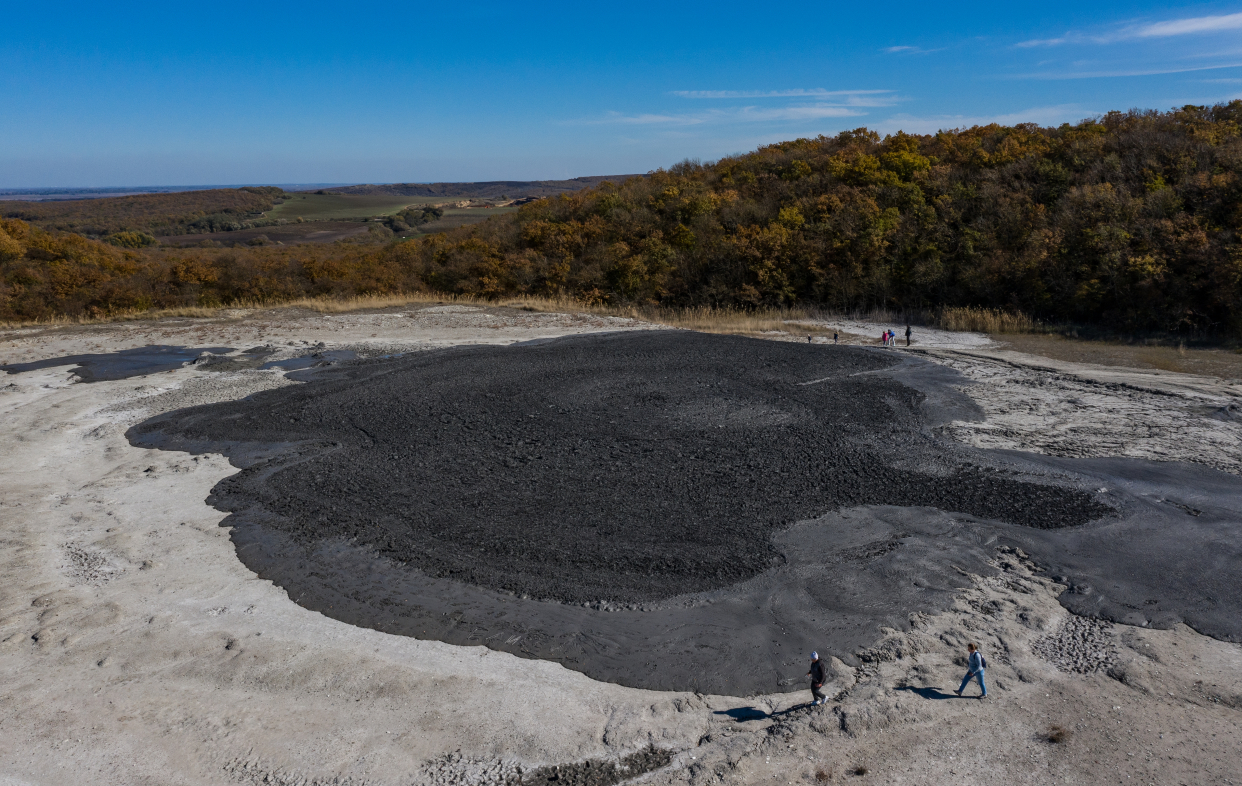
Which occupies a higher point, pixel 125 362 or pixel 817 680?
pixel 125 362

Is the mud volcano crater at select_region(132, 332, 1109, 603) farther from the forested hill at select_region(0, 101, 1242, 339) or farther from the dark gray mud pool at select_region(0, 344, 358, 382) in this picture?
the forested hill at select_region(0, 101, 1242, 339)

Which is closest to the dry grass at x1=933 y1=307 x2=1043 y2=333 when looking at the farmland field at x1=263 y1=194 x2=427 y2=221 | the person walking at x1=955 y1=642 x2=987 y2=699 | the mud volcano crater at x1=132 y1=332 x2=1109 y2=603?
the mud volcano crater at x1=132 y1=332 x2=1109 y2=603

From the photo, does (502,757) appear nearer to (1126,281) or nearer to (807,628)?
(807,628)

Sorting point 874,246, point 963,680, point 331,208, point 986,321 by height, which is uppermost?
point 331,208

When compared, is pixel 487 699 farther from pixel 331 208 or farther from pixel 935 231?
pixel 331 208

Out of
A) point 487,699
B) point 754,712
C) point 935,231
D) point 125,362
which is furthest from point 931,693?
point 935,231

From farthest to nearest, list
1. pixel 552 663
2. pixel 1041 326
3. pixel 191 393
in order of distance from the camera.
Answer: pixel 1041 326 → pixel 191 393 → pixel 552 663

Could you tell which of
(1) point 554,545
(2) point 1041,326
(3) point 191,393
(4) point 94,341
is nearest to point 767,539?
(1) point 554,545
